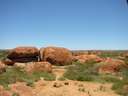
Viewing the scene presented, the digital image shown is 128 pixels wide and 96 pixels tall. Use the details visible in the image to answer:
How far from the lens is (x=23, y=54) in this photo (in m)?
37.8

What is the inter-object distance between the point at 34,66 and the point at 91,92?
891cm

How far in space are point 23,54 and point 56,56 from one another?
489 cm

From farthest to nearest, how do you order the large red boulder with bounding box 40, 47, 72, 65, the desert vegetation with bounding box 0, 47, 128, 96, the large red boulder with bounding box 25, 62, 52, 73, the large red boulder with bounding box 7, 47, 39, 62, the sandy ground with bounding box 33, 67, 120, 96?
the large red boulder with bounding box 7, 47, 39, 62 → the large red boulder with bounding box 40, 47, 72, 65 → the large red boulder with bounding box 25, 62, 52, 73 → the desert vegetation with bounding box 0, 47, 128, 96 → the sandy ground with bounding box 33, 67, 120, 96

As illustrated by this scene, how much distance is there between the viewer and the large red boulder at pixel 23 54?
37.7m

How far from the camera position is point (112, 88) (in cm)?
1870

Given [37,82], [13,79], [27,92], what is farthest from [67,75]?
[27,92]

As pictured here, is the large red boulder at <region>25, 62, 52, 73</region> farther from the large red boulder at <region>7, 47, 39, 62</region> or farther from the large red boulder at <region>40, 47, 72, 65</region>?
the large red boulder at <region>7, 47, 39, 62</region>

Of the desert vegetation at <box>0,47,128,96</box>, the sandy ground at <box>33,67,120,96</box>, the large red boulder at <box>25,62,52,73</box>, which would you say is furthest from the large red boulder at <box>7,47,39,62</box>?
the sandy ground at <box>33,67,120,96</box>

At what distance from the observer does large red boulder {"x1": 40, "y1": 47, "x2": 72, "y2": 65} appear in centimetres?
3500

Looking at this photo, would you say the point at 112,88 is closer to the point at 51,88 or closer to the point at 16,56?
the point at 51,88

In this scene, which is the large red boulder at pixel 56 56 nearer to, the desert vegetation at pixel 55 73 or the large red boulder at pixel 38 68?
the desert vegetation at pixel 55 73

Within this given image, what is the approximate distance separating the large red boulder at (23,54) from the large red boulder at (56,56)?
7.26 ft

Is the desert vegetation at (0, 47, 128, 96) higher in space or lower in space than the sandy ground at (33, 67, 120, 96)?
higher

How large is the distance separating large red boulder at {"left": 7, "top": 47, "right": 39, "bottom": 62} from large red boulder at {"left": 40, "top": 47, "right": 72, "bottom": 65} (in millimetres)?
2212
